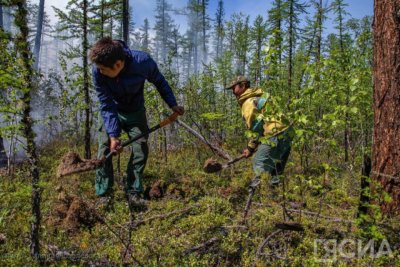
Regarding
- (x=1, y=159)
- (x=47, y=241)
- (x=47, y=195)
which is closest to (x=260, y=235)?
(x=47, y=241)

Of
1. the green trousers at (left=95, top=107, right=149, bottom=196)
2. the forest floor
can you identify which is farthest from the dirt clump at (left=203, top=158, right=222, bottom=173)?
the green trousers at (left=95, top=107, right=149, bottom=196)

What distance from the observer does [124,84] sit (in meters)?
4.22

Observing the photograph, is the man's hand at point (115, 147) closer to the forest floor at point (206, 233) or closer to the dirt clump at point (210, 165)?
the forest floor at point (206, 233)

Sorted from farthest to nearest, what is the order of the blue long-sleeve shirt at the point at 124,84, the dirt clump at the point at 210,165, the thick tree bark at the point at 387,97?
the dirt clump at the point at 210,165, the blue long-sleeve shirt at the point at 124,84, the thick tree bark at the point at 387,97

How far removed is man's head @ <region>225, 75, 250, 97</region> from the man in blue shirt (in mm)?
1151

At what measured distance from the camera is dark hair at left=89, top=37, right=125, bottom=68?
3.55 metres

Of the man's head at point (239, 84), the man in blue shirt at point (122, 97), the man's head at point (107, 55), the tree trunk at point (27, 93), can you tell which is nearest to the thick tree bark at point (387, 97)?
the man's head at point (239, 84)

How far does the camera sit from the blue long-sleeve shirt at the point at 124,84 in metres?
4.16

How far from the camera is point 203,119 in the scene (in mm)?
8133

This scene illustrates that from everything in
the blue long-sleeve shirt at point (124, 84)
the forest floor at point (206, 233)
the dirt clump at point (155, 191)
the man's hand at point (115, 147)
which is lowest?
the forest floor at point (206, 233)

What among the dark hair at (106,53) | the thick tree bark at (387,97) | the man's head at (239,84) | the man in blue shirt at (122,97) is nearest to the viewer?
the thick tree bark at (387,97)

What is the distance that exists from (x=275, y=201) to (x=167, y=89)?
2256 mm

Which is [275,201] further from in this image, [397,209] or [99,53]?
[99,53]

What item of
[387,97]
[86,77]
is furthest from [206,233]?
[86,77]
